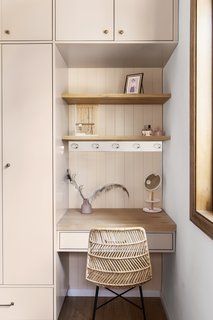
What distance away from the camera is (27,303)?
198cm

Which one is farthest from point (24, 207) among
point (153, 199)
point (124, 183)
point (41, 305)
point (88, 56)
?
point (88, 56)

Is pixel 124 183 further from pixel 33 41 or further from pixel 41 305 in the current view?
pixel 33 41

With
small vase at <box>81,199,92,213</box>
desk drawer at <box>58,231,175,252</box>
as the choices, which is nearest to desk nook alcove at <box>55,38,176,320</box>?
small vase at <box>81,199,92,213</box>

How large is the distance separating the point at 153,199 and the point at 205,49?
1365 mm

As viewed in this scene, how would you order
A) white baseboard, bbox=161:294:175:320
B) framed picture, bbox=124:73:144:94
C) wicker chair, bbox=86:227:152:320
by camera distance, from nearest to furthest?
1. wicker chair, bbox=86:227:152:320
2. white baseboard, bbox=161:294:175:320
3. framed picture, bbox=124:73:144:94

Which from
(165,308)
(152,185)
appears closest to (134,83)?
(152,185)

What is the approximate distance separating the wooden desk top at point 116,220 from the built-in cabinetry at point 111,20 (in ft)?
4.49

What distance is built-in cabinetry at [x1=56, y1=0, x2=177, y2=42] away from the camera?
6.38ft

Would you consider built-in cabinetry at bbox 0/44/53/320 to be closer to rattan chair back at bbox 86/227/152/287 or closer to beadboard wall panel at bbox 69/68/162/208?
rattan chair back at bbox 86/227/152/287

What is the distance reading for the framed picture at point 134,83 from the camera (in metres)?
2.31

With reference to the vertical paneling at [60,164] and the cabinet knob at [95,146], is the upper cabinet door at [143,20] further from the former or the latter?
the cabinet knob at [95,146]

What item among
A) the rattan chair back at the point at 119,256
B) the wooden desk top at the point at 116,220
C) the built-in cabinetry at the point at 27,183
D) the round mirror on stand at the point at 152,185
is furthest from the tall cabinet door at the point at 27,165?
the round mirror on stand at the point at 152,185

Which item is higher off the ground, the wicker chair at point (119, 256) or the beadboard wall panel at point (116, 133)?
the beadboard wall panel at point (116, 133)

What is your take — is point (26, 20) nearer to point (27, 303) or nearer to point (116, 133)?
point (116, 133)
